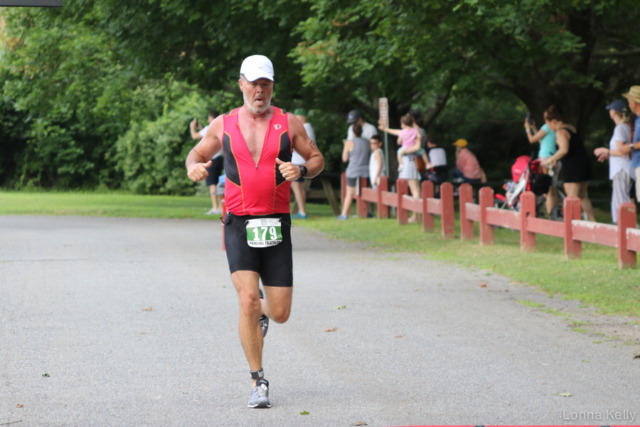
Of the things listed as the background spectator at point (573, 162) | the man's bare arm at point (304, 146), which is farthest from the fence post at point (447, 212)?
the man's bare arm at point (304, 146)

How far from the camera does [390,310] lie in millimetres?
8008

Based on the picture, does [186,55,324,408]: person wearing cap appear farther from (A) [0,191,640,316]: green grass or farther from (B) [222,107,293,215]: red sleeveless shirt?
(A) [0,191,640,316]: green grass

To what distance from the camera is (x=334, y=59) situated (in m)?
16.9

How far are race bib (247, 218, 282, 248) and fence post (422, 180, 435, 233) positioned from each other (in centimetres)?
961

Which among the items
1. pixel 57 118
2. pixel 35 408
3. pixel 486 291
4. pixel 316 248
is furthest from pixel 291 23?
pixel 57 118

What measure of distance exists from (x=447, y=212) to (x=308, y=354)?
7.84 m

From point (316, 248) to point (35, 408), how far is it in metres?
8.44

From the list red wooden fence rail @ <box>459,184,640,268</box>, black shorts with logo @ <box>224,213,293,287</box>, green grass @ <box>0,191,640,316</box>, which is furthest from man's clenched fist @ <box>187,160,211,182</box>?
red wooden fence rail @ <box>459,184,640,268</box>

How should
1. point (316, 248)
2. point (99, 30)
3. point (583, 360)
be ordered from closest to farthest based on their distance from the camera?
1. point (583, 360)
2. point (316, 248)
3. point (99, 30)

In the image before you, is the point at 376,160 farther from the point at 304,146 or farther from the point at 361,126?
the point at 304,146

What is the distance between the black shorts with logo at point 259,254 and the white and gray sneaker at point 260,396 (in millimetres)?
611

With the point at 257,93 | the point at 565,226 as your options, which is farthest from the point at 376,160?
the point at 257,93

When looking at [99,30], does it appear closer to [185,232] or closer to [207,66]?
[207,66]

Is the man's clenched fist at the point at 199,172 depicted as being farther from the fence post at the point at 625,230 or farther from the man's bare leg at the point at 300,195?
the man's bare leg at the point at 300,195
